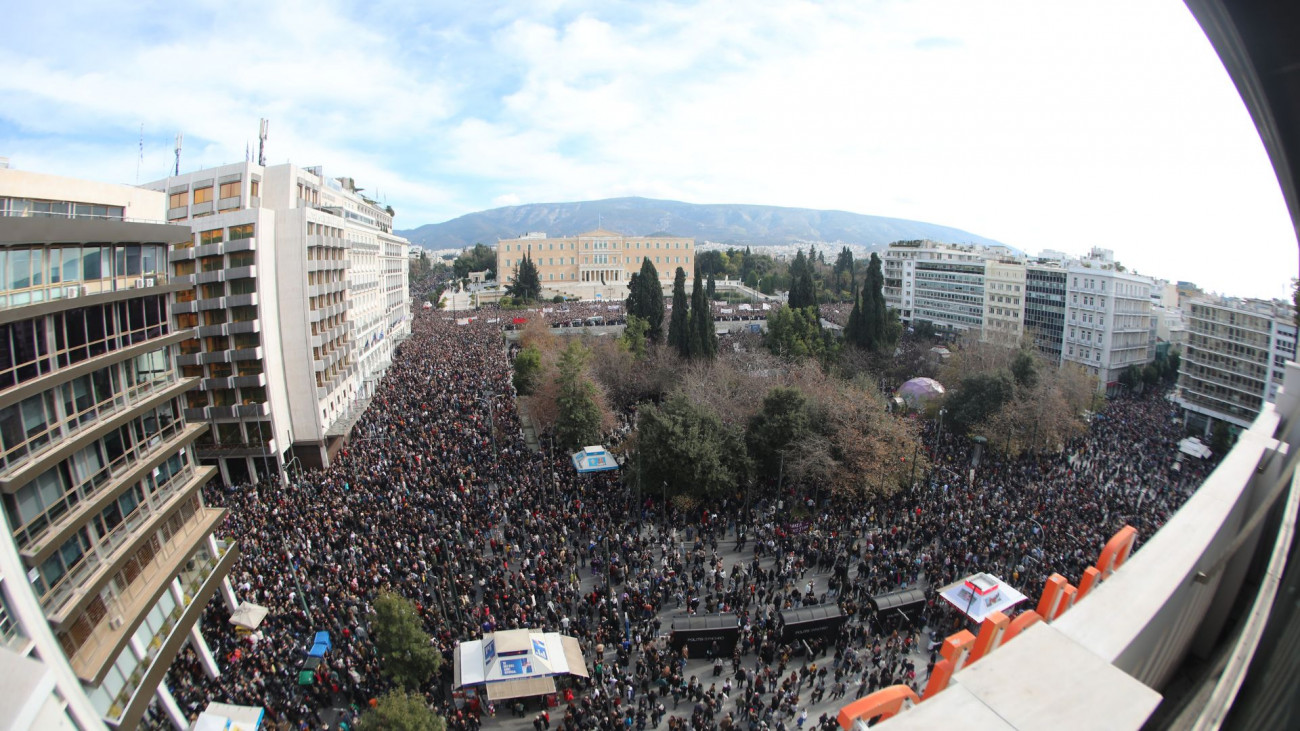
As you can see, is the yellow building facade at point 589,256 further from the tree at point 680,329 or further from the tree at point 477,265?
the tree at point 680,329

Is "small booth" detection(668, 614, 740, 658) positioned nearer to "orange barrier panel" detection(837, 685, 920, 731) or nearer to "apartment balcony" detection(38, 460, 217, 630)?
"orange barrier panel" detection(837, 685, 920, 731)

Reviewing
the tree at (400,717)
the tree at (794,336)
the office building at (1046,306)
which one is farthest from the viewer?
the office building at (1046,306)

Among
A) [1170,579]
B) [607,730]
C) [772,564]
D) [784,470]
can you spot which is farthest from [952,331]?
[1170,579]

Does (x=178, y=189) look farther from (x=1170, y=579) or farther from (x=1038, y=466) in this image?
(x=1038, y=466)

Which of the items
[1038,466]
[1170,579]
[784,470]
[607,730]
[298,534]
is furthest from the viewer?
[1038,466]

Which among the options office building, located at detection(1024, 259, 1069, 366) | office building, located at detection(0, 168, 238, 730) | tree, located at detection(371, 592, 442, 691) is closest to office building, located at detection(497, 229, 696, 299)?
office building, located at detection(1024, 259, 1069, 366)

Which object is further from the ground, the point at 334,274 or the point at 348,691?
the point at 334,274

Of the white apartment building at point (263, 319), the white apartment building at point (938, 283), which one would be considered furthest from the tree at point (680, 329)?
the white apartment building at point (938, 283)
